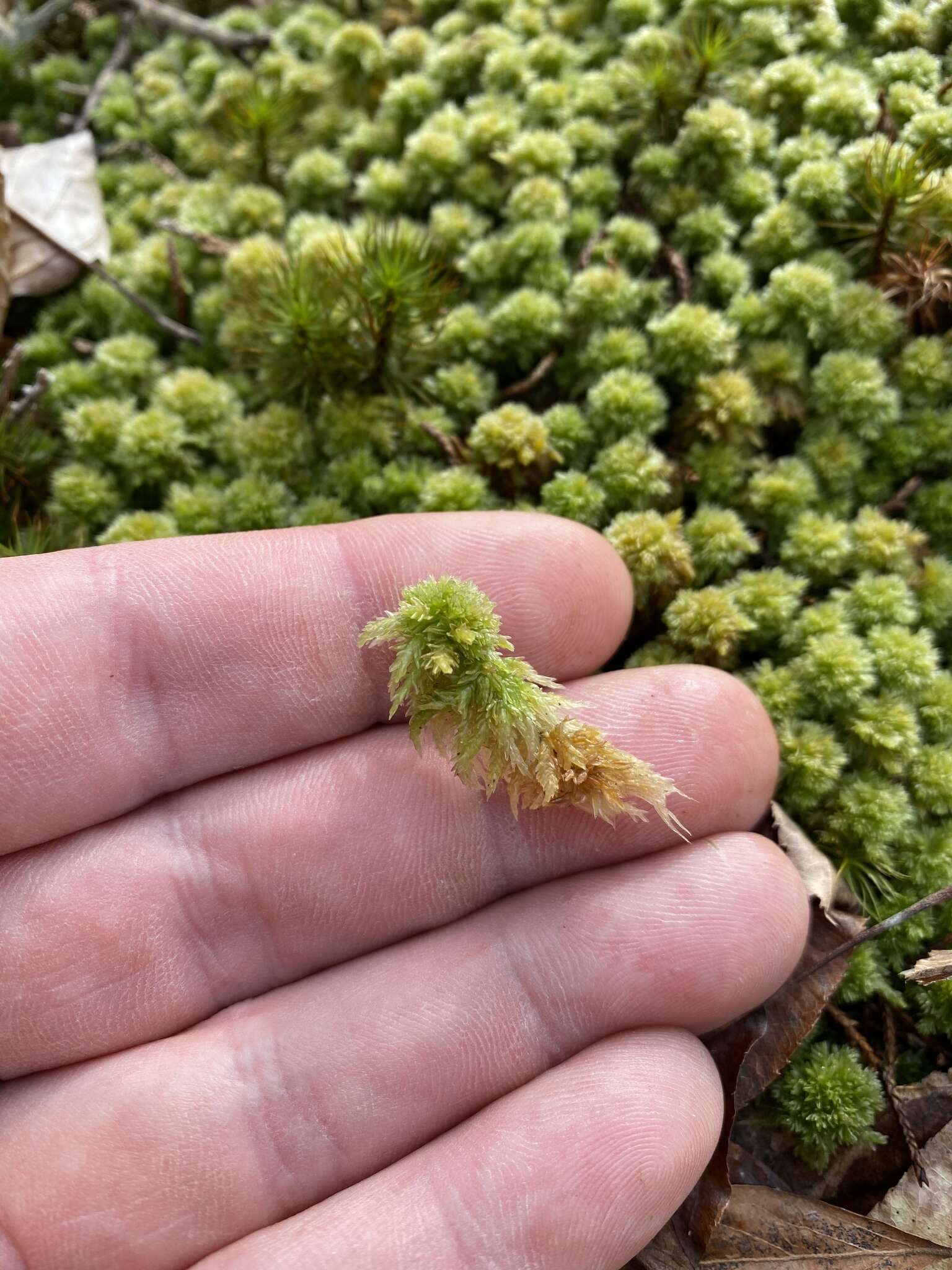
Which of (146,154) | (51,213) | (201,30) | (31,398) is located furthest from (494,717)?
(201,30)

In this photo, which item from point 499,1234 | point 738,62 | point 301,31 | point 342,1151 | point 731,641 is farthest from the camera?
point 301,31

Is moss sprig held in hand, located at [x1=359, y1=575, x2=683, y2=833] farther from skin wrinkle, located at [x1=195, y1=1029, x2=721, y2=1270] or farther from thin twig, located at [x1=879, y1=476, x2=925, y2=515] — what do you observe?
thin twig, located at [x1=879, y1=476, x2=925, y2=515]

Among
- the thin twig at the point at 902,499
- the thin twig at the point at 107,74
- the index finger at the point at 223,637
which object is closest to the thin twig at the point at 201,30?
the thin twig at the point at 107,74

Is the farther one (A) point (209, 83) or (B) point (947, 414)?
(A) point (209, 83)

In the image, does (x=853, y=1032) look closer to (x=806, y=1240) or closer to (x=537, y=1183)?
(x=806, y=1240)

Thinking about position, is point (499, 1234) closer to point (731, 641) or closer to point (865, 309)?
point (731, 641)

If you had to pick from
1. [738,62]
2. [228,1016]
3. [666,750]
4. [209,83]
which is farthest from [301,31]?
[228,1016]

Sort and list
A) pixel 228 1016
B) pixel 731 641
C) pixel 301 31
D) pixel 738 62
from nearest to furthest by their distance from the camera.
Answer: pixel 228 1016 → pixel 731 641 → pixel 738 62 → pixel 301 31
